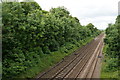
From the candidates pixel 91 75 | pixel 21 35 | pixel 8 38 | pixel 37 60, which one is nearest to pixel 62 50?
pixel 37 60

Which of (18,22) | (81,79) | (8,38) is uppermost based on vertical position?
(18,22)

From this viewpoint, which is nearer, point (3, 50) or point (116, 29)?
Result: point (3, 50)

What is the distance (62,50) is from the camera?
3638cm

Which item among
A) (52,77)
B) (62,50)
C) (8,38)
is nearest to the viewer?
(8,38)

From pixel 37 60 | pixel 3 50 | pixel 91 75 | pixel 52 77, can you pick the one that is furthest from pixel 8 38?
pixel 91 75

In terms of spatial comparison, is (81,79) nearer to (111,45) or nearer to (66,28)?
(111,45)

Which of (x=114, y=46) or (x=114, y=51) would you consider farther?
(x=114, y=51)

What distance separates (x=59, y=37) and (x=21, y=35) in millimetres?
18373

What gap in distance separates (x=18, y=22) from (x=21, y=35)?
1.63 metres

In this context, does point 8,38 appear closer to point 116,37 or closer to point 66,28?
point 116,37

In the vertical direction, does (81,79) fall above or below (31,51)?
below

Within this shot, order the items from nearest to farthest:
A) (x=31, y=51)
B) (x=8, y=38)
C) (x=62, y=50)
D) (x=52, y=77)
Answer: (x=8, y=38), (x=52, y=77), (x=31, y=51), (x=62, y=50)

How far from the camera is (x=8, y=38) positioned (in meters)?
16.8

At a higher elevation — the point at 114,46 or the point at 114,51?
the point at 114,46
